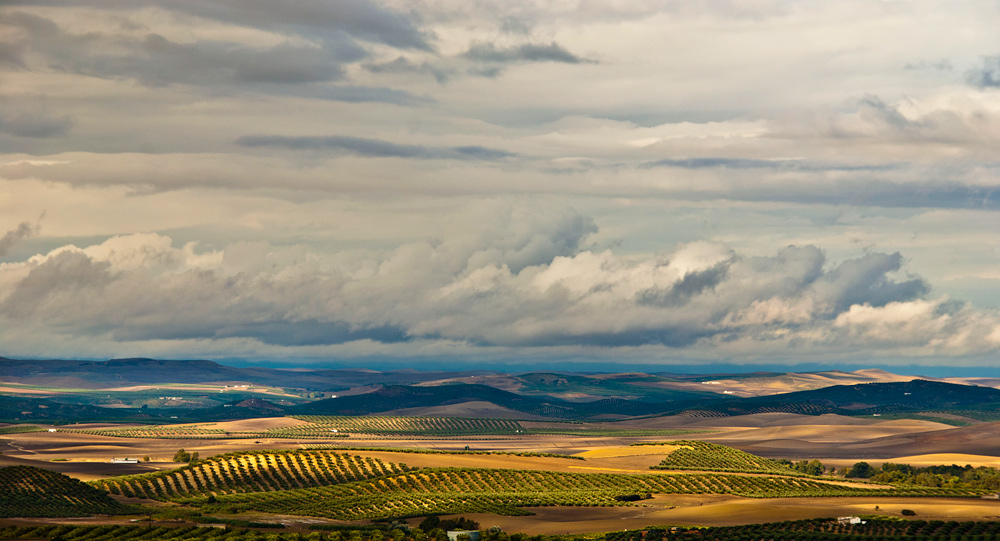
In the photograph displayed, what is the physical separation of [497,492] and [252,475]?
42829 millimetres

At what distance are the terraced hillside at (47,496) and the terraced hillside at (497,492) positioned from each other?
47.3 feet

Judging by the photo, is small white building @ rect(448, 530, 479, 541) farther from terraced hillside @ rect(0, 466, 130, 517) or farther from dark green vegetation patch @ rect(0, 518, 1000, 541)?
terraced hillside @ rect(0, 466, 130, 517)

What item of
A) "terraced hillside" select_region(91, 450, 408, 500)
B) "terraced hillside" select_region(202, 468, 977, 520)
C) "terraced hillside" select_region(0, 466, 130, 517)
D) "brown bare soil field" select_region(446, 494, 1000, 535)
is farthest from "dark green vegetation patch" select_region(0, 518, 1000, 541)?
"terraced hillside" select_region(91, 450, 408, 500)

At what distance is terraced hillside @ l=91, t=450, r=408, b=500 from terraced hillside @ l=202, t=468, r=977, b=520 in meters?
9.41

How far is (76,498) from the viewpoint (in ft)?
438

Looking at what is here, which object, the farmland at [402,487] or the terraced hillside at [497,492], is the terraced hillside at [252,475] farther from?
the terraced hillside at [497,492]

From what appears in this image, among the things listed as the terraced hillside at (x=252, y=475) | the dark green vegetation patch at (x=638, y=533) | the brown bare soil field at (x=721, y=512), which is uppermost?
the dark green vegetation patch at (x=638, y=533)

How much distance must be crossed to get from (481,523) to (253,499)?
4384 centimetres

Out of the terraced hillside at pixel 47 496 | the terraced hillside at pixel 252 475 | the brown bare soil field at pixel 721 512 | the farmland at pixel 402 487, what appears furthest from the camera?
the terraced hillside at pixel 252 475

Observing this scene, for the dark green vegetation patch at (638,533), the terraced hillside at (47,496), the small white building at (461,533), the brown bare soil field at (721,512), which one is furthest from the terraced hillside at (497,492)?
the dark green vegetation patch at (638,533)

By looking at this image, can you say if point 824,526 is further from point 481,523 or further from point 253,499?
point 253,499

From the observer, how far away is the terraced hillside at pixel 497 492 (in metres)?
136

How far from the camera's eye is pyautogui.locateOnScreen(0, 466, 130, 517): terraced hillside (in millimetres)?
120812

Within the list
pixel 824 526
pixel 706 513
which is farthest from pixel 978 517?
pixel 706 513
